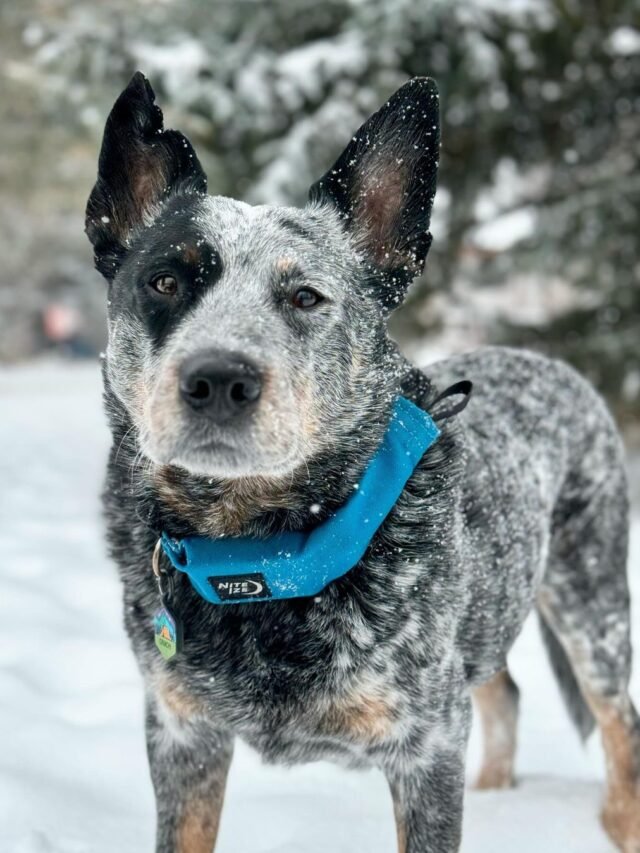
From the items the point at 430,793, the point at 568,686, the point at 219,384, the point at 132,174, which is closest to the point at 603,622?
the point at 568,686

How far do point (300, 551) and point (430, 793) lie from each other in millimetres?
704

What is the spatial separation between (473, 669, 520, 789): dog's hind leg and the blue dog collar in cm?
166

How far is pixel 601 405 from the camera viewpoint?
3639mm

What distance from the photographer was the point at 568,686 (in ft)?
12.2

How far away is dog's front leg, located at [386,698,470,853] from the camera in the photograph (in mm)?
2355

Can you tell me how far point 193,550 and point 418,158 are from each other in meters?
1.20

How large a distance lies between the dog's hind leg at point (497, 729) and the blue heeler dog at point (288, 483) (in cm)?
98

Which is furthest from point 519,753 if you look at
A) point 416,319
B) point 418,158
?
point 416,319

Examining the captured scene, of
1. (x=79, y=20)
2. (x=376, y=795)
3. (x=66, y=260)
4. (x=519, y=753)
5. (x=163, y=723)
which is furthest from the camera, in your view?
(x=66, y=260)

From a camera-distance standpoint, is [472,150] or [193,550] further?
[472,150]

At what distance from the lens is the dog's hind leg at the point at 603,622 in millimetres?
3408

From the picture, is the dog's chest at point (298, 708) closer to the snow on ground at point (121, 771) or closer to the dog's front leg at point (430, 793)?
the dog's front leg at point (430, 793)

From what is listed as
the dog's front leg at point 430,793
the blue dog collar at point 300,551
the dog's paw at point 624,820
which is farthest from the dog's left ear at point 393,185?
the dog's paw at point 624,820

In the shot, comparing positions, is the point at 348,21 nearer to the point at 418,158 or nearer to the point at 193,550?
the point at 418,158
